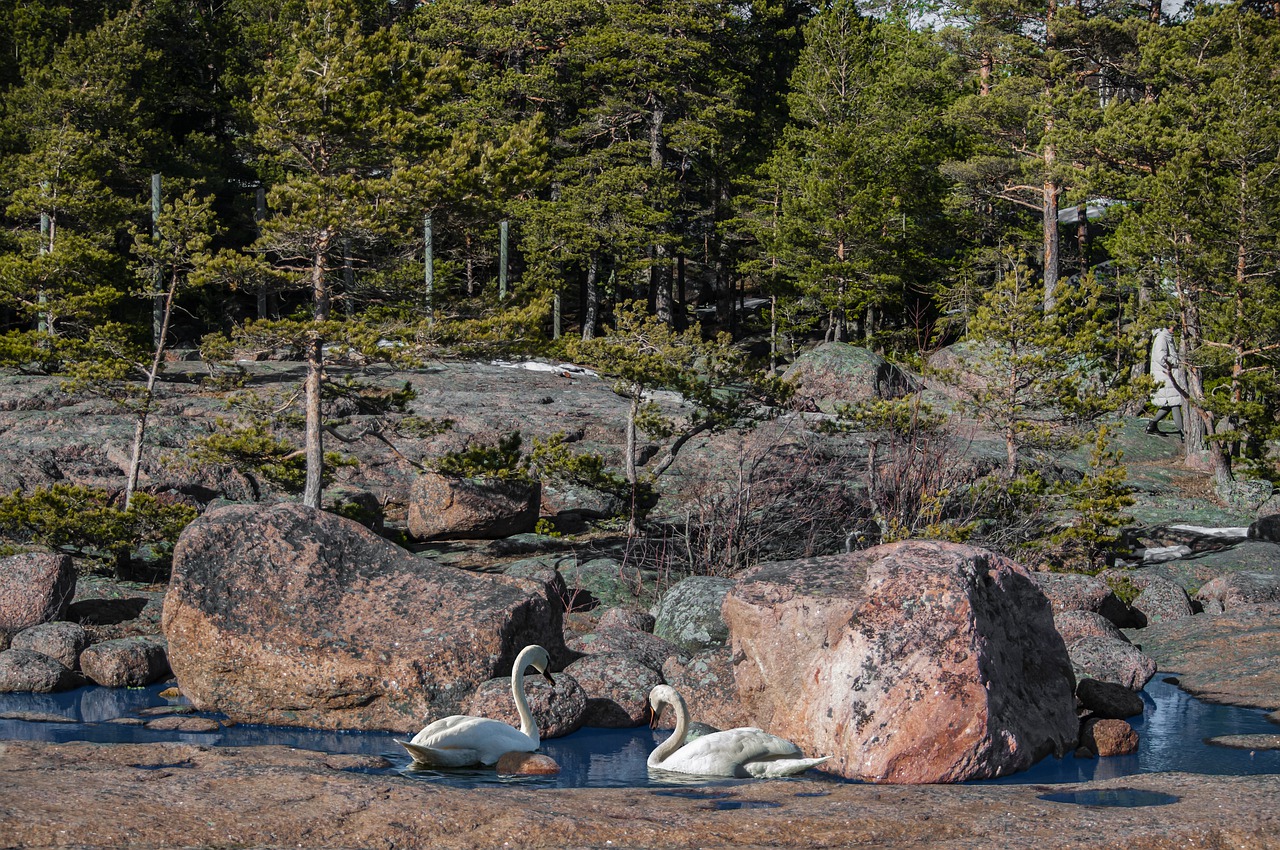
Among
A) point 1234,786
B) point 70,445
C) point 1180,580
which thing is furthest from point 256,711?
point 1180,580

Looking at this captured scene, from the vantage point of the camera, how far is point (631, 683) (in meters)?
10.5

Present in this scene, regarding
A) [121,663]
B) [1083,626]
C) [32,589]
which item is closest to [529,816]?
[121,663]

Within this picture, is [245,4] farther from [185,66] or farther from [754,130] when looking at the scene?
[754,130]

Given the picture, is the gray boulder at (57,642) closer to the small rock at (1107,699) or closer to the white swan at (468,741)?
the white swan at (468,741)

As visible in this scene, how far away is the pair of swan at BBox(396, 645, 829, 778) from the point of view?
827 cm

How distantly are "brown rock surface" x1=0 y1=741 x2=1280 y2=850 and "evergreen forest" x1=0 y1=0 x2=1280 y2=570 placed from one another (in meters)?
8.84

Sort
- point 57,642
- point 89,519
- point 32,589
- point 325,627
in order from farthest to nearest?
point 89,519, point 32,589, point 57,642, point 325,627

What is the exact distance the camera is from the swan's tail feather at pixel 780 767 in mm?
8234

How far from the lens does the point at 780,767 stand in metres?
8.28

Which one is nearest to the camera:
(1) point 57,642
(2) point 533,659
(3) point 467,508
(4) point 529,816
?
(4) point 529,816

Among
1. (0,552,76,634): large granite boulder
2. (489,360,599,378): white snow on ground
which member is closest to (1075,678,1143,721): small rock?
(0,552,76,634): large granite boulder

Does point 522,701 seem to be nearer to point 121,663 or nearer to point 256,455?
point 121,663

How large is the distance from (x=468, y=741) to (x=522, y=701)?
67 cm

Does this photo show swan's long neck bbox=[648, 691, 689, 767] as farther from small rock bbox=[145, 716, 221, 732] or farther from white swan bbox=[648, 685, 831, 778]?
small rock bbox=[145, 716, 221, 732]
